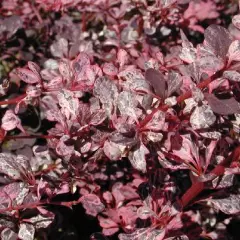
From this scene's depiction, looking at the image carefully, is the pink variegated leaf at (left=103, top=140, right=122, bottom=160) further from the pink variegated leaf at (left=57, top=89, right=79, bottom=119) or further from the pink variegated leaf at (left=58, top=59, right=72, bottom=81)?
the pink variegated leaf at (left=58, top=59, right=72, bottom=81)

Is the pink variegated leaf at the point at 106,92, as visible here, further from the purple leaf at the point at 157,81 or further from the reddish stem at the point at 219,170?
the reddish stem at the point at 219,170

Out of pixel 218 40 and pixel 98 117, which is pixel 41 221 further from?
pixel 218 40

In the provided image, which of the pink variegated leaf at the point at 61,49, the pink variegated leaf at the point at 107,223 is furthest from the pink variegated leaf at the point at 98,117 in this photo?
the pink variegated leaf at the point at 61,49

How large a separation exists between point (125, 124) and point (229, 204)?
1.37 feet

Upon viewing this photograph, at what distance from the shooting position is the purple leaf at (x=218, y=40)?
3.19ft

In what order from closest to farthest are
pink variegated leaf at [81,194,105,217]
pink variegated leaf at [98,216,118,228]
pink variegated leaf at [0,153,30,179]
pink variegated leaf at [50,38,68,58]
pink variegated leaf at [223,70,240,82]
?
pink variegated leaf at [223,70,240,82]
pink variegated leaf at [0,153,30,179]
pink variegated leaf at [81,194,105,217]
pink variegated leaf at [98,216,118,228]
pink variegated leaf at [50,38,68,58]

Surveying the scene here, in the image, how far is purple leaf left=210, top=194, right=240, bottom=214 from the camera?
1.14 m

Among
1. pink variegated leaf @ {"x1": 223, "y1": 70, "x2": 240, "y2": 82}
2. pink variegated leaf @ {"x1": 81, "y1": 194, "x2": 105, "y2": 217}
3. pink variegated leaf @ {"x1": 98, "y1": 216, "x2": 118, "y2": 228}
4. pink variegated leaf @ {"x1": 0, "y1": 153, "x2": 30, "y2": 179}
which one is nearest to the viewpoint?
pink variegated leaf @ {"x1": 223, "y1": 70, "x2": 240, "y2": 82}

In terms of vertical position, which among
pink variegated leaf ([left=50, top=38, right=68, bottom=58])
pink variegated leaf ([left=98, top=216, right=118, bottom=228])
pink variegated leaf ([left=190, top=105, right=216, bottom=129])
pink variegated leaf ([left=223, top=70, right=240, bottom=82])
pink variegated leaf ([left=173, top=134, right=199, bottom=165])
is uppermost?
pink variegated leaf ([left=223, top=70, right=240, bottom=82])

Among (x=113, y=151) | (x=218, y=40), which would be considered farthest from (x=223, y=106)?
(x=113, y=151)

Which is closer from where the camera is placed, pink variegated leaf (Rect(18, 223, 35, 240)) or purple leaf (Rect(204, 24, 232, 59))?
purple leaf (Rect(204, 24, 232, 59))

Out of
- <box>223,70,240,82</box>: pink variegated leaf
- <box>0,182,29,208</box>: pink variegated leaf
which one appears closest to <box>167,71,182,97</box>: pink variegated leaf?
<box>223,70,240,82</box>: pink variegated leaf

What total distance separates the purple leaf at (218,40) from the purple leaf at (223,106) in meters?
0.10

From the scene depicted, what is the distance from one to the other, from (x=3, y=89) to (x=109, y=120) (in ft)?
1.14
